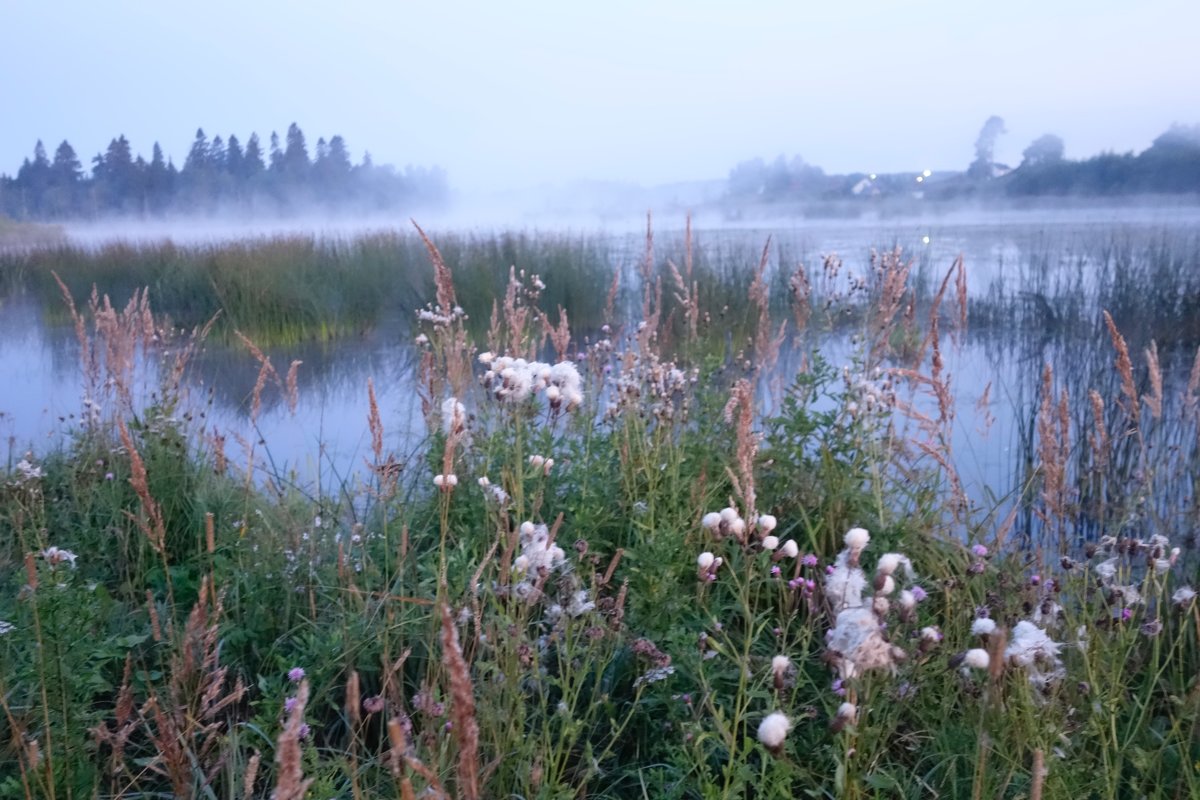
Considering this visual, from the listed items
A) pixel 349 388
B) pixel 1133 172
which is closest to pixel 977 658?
pixel 349 388

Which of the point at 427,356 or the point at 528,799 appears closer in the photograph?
the point at 528,799

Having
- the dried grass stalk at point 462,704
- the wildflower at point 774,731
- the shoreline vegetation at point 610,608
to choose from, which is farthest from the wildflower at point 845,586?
the dried grass stalk at point 462,704

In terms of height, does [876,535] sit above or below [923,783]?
above

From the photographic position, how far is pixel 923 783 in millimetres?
1510

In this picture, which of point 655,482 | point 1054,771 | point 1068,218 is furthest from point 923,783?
point 1068,218

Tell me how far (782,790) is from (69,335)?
27.4ft

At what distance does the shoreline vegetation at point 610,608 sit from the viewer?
1.38m

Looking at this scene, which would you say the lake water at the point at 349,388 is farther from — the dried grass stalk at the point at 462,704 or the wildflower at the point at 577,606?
the dried grass stalk at the point at 462,704

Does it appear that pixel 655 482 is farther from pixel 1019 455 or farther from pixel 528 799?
pixel 1019 455

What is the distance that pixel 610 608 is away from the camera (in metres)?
1.72

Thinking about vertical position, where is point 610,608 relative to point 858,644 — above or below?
below

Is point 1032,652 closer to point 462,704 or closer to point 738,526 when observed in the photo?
point 738,526

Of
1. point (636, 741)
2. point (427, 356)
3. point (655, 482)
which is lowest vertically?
point (636, 741)

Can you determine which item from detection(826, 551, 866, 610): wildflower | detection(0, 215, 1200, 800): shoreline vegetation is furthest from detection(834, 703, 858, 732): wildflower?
detection(826, 551, 866, 610): wildflower
